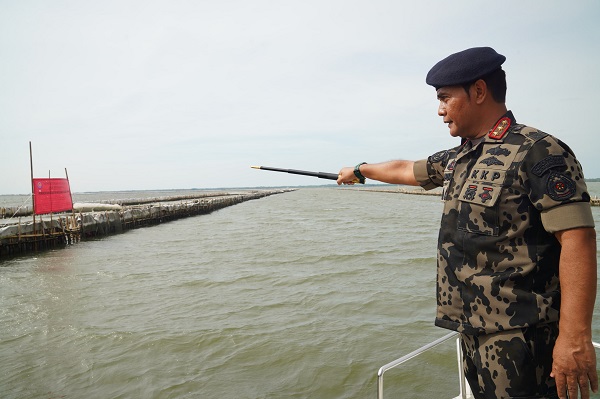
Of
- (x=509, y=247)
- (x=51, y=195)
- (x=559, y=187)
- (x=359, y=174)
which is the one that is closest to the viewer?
(x=559, y=187)

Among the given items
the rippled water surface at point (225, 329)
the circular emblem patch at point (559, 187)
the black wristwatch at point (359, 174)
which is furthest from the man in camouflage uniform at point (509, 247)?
the rippled water surface at point (225, 329)

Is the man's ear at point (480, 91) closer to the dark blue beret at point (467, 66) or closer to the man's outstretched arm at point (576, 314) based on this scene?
the dark blue beret at point (467, 66)

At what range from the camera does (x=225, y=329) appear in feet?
22.9

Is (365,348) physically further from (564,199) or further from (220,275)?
(220,275)

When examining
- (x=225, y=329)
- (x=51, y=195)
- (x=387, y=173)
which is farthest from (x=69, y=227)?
(x=387, y=173)

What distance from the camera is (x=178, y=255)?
51.9ft

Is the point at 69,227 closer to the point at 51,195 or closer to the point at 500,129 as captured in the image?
the point at 51,195

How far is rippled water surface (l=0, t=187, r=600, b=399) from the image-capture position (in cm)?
519

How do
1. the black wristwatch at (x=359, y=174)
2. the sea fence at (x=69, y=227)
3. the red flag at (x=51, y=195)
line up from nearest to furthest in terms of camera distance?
the black wristwatch at (x=359, y=174) → the sea fence at (x=69, y=227) → the red flag at (x=51, y=195)

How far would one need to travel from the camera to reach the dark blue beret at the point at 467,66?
165cm

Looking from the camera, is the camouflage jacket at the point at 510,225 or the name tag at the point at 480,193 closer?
the camouflage jacket at the point at 510,225

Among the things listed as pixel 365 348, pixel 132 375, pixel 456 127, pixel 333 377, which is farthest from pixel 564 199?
pixel 132 375

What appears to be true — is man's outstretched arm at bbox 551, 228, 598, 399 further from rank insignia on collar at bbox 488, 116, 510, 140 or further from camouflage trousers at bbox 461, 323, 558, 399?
rank insignia on collar at bbox 488, 116, 510, 140

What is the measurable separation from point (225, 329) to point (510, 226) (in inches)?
249
